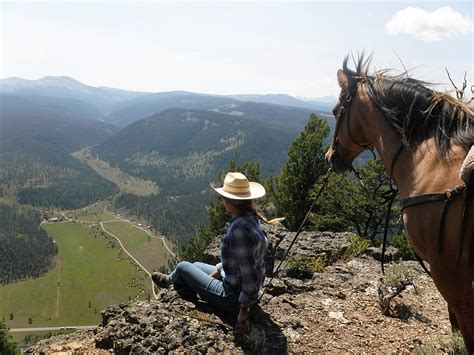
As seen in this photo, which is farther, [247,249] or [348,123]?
[348,123]

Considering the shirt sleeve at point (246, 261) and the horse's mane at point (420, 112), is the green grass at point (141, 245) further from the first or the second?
the horse's mane at point (420, 112)

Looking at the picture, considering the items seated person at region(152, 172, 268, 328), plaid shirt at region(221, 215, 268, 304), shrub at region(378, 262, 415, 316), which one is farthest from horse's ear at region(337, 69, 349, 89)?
shrub at region(378, 262, 415, 316)

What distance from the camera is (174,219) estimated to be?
18162 cm

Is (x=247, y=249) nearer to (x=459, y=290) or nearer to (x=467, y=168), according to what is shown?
(x=459, y=290)

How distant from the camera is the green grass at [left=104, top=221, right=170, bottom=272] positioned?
444ft

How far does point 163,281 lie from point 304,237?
15.5 feet

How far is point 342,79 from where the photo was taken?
500 centimetres

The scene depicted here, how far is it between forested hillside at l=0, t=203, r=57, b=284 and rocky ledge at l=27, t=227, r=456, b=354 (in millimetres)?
144185

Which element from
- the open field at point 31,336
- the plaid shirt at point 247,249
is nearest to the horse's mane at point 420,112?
the plaid shirt at point 247,249

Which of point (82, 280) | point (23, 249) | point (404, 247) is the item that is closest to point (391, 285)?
point (404, 247)

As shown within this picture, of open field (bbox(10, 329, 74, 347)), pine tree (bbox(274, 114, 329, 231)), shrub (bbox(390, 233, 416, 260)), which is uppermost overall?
pine tree (bbox(274, 114, 329, 231))

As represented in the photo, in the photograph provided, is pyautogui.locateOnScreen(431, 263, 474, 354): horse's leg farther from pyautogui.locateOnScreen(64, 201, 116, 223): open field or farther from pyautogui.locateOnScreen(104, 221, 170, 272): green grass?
pyautogui.locateOnScreen(64, 201, 116, 223): open field

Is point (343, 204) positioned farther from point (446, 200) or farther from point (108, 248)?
point (108, 248)

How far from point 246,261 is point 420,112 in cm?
257
